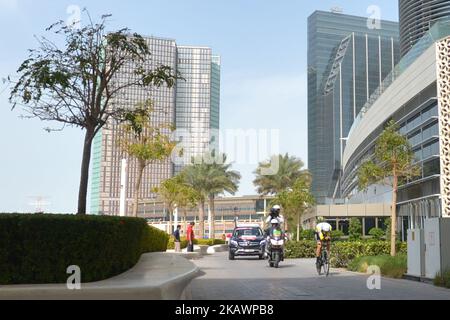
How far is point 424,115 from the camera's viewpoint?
4728cm

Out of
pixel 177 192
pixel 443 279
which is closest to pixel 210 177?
pixel 177 192

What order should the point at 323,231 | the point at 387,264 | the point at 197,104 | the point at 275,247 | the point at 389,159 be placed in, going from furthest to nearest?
1. the point at 197,104
2. the point at 389,159
3. the point at 275,247
4. the point at 387,264
5. the point at 323,231

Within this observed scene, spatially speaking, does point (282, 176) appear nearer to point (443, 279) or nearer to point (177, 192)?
point (177, 192)

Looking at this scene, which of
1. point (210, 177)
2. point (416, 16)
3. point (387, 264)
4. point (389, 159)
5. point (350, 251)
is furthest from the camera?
point (416, 16)

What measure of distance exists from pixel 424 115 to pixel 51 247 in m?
42.8

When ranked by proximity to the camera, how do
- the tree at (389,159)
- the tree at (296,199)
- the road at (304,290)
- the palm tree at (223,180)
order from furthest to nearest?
the palm tree at (223,180), the tree at (296,199), the tree at (389,159), the road at (304,290)

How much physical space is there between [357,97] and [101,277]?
178 metres

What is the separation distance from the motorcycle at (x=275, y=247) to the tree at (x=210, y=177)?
141 feet

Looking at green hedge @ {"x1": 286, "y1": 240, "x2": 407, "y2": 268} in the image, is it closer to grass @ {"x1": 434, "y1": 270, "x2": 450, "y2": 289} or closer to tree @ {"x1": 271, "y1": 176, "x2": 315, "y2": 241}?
grass @ {"x1": 434, "y1": 270, "x2": 450, "y2": 289}

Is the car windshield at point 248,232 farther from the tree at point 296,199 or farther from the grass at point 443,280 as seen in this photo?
the tree at point 296,199

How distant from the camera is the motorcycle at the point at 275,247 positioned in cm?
1994
